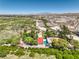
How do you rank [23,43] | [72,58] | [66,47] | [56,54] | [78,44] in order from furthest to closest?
1. [23,43]
2. [78,44]
3. [66,47]
4. [56,54]
5. [72,58]

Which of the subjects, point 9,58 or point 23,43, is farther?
point 23,43

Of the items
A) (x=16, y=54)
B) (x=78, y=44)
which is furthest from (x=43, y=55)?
(x=78, y=44)

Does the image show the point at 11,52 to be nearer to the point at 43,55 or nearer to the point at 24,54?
the point at 24,54

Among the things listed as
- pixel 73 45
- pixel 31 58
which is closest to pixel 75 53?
pixel 73 45

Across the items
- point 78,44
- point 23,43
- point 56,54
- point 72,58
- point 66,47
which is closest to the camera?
point 72,58

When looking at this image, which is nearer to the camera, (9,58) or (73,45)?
(9,58)

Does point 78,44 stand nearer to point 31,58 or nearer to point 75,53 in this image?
point 75,53

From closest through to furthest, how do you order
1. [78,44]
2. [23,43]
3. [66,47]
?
[66,47] < [78,44] < [23,43]

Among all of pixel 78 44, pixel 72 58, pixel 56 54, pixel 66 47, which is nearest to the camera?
pixel 72 58
